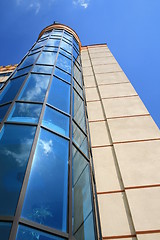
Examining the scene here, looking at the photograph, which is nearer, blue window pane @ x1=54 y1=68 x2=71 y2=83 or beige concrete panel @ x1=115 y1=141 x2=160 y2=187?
beige concrete panel @ x1=115 y1=141 x2=160 y2=187

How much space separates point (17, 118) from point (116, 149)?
2.80m

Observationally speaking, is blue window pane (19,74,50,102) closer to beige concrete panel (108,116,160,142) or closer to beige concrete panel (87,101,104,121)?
beige concrete panel (87,101,104,121)

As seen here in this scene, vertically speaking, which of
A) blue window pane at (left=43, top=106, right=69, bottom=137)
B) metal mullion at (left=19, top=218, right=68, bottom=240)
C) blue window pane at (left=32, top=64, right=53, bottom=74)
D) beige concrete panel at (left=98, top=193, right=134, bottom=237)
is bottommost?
metal mullion at (left=19, top=218, right=68, bottom=240)

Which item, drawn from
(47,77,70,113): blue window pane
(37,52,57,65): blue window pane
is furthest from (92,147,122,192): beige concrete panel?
(37,52,57,65): blue window pane

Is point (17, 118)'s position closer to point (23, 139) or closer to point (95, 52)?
point (23, 139)

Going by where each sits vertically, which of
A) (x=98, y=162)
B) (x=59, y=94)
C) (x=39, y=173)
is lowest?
(x=39, y=173)

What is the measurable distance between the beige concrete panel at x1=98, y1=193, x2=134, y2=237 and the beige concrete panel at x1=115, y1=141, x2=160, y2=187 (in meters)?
0.46

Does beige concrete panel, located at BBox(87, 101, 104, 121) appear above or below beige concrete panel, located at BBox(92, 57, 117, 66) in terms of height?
below

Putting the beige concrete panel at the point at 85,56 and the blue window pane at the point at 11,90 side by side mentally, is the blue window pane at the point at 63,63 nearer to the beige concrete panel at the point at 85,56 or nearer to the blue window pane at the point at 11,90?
the blue window pane at the point at 11,90

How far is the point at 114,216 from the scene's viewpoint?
4.01 meters

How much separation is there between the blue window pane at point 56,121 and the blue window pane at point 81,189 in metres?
0.60

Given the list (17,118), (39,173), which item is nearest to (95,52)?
(17,118)

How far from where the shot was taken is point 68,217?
9.80ft

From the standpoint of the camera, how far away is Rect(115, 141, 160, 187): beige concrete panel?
4574 mm
